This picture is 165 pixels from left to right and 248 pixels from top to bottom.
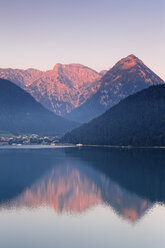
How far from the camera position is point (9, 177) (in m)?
106

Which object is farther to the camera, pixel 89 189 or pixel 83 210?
pixel 89 189

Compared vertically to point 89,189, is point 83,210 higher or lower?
lower

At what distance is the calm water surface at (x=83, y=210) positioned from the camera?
47750 millimetres

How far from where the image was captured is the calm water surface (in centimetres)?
4775

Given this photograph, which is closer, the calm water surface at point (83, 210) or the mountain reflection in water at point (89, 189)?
the calm water surface at point (83, 210)

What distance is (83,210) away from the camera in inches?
2559

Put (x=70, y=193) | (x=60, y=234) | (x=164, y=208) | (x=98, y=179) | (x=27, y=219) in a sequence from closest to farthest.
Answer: (x=60, y=234) → (x=27, y=219) → (x=164, y=208) → (x=70, y=193) → (x=98, y=179)

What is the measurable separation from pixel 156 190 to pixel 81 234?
3609 centimetres

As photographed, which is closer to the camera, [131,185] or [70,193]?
[70,193]

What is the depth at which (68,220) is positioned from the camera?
5816 centimetres

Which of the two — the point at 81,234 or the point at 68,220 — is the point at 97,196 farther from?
the point at 81,234

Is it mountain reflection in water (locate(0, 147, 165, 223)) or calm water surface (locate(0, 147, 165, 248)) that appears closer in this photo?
calm water surface (locate(0, 147, 165, 248))

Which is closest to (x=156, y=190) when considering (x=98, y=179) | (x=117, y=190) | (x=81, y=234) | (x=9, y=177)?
(x=117, y=190)

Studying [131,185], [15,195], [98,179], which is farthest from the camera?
[98,179]
